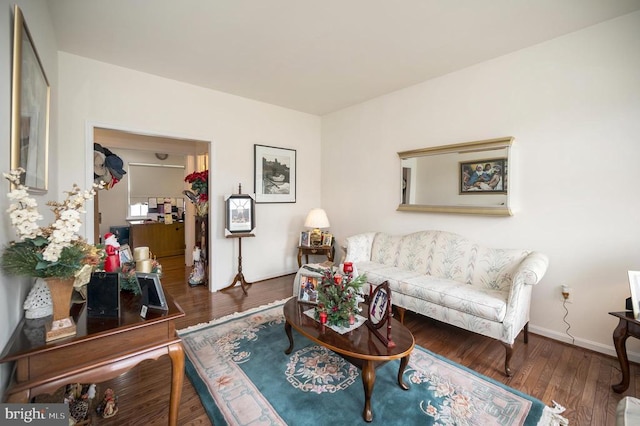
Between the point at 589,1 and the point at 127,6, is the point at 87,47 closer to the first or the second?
the point at 127,6

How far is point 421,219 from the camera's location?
12.0 ft

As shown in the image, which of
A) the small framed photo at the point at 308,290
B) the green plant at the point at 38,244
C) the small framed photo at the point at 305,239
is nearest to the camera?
the green plant at the point at 38,244

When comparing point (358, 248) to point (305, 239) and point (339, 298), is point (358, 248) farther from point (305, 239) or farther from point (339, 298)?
point (339, 298)

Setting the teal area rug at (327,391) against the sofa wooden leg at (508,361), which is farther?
the sofa wooden leg at (508,361)

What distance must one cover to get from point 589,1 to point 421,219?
245 cm

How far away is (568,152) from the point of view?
8.43 feet

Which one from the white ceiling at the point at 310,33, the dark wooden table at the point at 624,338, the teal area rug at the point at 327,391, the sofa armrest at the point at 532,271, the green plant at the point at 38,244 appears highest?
the white ceiling at the point at 310,33

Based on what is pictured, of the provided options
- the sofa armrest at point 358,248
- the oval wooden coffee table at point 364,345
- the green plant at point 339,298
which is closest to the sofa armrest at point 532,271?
the oval wooden coffee table at point 364,345

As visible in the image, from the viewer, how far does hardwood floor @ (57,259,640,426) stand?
1.72 metres

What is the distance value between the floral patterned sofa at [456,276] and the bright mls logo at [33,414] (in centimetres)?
251

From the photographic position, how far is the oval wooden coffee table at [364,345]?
63.7 inches

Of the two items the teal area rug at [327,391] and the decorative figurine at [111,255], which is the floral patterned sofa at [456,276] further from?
the decorative figurine at [111,255]

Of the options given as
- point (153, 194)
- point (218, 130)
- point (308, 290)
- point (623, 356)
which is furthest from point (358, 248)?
point (153, 194)

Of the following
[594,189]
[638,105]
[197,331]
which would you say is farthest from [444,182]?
[197,331]
